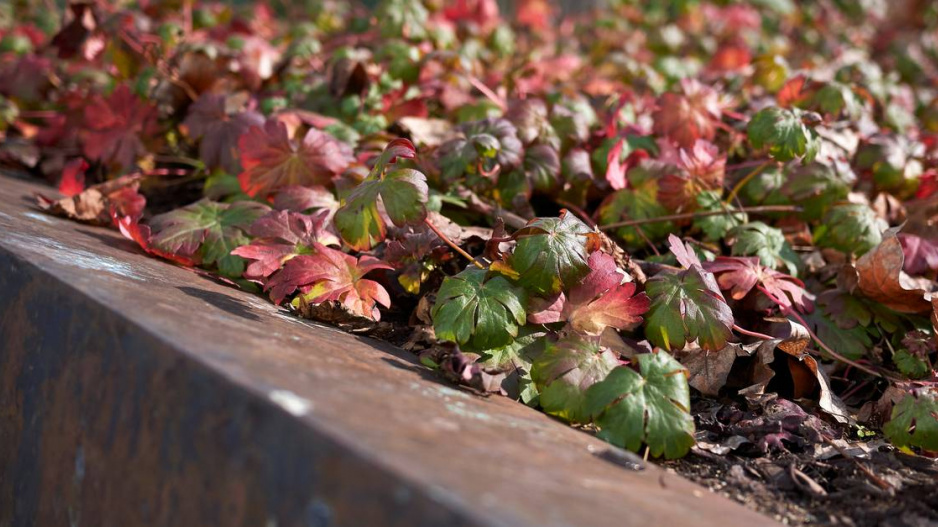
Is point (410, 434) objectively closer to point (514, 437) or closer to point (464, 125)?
point (514, 437)

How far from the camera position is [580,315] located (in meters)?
1.61

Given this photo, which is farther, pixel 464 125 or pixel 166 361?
pixel 464 125

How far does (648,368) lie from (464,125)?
3.34 feet

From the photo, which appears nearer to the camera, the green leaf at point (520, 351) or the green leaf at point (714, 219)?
the green leaf at point (520, 351)

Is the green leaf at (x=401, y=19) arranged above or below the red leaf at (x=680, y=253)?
above

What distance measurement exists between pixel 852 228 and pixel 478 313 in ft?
3.61

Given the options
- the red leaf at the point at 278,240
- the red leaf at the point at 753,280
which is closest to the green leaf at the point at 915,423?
the red leaf at the point at 753,280

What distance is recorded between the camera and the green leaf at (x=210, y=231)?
1.86 m

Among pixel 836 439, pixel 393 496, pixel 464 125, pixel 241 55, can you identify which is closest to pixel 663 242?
pixel 464 125

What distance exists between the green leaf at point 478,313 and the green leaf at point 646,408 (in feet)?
0.76

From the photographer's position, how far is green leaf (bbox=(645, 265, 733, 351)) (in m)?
1.56

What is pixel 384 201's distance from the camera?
1501 millimetres

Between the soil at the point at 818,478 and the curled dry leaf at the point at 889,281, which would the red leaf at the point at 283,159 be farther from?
the curled dry leaf at the point at 889,281

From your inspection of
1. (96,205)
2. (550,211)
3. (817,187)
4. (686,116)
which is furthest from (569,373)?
(96,205)
